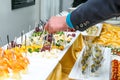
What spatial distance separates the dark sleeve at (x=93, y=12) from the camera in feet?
2.16

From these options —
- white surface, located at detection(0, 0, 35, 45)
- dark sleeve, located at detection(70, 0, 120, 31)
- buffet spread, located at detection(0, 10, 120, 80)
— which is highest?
dark sleeve, located at detection(70, 0, 120, 31)

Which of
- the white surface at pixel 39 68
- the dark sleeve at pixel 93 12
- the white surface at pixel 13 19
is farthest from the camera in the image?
the white surface at pixel 13 19

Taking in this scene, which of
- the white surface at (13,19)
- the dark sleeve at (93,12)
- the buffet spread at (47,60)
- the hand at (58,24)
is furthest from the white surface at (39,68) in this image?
the white surface at (13,19)

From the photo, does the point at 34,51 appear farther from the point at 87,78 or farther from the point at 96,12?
the point at 96,12

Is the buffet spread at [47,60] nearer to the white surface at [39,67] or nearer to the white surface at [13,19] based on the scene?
the white surface at [39,67]

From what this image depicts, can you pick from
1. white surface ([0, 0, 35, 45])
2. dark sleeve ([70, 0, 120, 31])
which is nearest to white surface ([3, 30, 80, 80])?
dark sleeve ([70, 0, 120, 31])

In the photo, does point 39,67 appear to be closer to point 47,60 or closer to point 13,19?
point 47,60

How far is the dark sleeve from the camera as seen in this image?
657 mm

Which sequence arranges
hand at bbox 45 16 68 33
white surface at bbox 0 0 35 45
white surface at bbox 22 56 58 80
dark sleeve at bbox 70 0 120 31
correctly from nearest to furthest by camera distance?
dark sleeve at bbox 70 0 120 31 < hand at bbox 45 16 68 33 < white surface at bbox 22 56 58 80 < white surface at bbox 0 0 35 45

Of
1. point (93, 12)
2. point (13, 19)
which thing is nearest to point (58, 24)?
point (93, 12)

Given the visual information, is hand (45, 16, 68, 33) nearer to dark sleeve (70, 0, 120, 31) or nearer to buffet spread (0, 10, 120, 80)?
dark sleeve (70, 0, 120, 31)

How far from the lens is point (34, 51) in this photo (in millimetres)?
1532

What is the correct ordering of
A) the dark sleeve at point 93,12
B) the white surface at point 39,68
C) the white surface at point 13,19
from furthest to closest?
1. the white surface at point 13,19
2. the white surface at point 39,68
3. the dark sleeve at point 93,12

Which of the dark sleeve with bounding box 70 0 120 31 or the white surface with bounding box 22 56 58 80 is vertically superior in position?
the dark sleeve with bounding box 70 0 120 31
